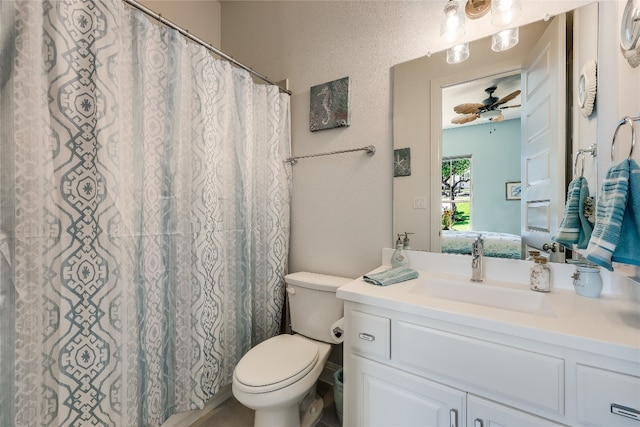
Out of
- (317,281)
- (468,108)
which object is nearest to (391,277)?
(317,281)

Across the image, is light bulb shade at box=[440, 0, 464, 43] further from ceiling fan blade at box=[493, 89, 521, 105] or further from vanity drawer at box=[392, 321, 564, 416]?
vanity drawer at box=[392, 321, 564, 416]

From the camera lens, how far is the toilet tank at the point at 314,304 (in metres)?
1.48

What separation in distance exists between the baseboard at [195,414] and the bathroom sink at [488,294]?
1346 millimetres

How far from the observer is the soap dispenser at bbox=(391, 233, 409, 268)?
1.41 metres

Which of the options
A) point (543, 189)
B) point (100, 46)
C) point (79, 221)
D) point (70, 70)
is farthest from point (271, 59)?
point (543, 189)

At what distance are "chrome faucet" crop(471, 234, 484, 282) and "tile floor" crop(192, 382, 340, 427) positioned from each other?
108cm

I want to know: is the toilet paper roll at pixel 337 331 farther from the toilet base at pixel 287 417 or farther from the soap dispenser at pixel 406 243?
the soap dispenser at pixel 406 243

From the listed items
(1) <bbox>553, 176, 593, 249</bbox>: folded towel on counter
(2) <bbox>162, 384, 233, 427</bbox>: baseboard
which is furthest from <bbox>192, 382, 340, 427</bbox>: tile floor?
(1) <bbox>553, 176, 593, 249</bbox>: folded towel on counter

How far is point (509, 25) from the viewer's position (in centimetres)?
119

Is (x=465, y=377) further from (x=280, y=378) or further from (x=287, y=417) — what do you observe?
(x=287, y=417)

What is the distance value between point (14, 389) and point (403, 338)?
1.27 meters

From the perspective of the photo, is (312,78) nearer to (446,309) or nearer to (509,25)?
(509,25)

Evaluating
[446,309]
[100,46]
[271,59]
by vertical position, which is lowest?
[446,309]

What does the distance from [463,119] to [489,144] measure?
179mm
